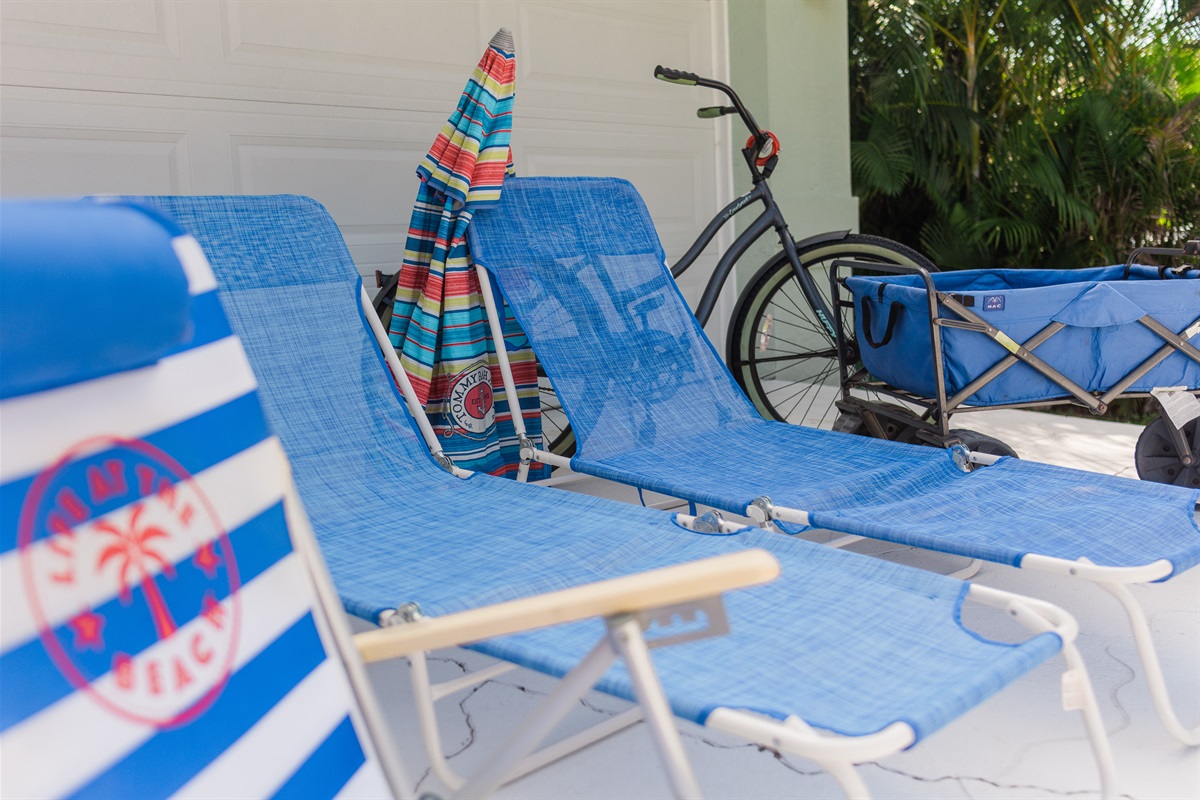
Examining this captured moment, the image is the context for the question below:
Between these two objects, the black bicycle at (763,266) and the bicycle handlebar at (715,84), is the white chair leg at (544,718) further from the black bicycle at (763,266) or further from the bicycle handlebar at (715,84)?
the bicycle handlebar at (715,84)

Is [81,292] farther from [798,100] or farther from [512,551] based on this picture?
[798,100]

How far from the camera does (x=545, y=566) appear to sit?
64.7 inches

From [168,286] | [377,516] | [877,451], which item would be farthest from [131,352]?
[877,451]

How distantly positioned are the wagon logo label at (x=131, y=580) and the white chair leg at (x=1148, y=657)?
4.05 feet

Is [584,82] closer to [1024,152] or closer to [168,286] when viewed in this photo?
[168,286]

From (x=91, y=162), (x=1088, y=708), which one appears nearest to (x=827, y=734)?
(x=1088, y=708)

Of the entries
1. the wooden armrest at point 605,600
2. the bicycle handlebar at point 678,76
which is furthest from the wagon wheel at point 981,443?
the wooden armrest at point 605,600

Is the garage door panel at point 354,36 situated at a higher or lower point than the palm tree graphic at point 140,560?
higher

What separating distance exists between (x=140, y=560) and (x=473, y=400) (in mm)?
1896

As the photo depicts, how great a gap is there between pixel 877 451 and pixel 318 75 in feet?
6.77

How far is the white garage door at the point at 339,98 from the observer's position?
2.74m

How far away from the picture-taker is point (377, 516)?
6.53ft

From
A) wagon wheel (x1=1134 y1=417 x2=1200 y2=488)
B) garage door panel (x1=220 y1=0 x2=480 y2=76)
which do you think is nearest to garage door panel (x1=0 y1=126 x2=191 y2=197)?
garage door panel (x1=220 y1=0 x2=480 y2=76)

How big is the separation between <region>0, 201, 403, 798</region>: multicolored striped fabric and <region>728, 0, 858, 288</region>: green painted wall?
369 centimetres
